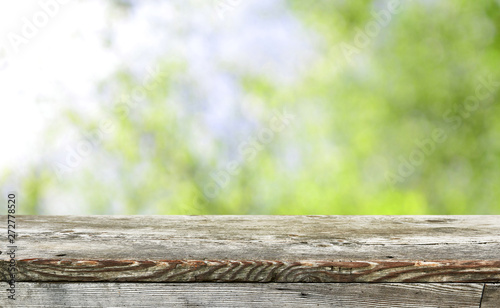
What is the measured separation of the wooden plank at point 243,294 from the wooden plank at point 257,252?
1 centimetres

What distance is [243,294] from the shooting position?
82cm

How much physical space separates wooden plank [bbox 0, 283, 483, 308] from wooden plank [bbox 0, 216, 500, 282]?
14mm

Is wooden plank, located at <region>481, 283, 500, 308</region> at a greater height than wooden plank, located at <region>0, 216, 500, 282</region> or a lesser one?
lesser

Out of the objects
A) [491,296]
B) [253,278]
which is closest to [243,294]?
[253,278]

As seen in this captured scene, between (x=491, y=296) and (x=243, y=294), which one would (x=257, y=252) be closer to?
(x=243, y=294)

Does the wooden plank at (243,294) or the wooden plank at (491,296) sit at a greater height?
the wooden plank at (243,294)

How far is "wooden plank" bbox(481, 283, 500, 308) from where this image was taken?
2.71 ft

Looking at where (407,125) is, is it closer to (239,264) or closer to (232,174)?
(232,174)

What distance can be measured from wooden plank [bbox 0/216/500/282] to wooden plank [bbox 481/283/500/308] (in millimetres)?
12

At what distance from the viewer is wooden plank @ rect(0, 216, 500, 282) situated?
2.65 ft

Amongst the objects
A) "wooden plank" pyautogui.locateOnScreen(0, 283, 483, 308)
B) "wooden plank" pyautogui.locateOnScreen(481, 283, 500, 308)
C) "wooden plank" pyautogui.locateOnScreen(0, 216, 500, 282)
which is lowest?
"wooden plank" pyautogui.locateOnScreen(481, 283, 500, 308)

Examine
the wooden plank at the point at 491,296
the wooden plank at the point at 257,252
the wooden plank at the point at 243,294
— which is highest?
the wooden plank at the point at 257,252

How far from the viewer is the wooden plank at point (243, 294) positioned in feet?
2.68

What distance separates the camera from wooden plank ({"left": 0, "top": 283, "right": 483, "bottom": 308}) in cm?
82
